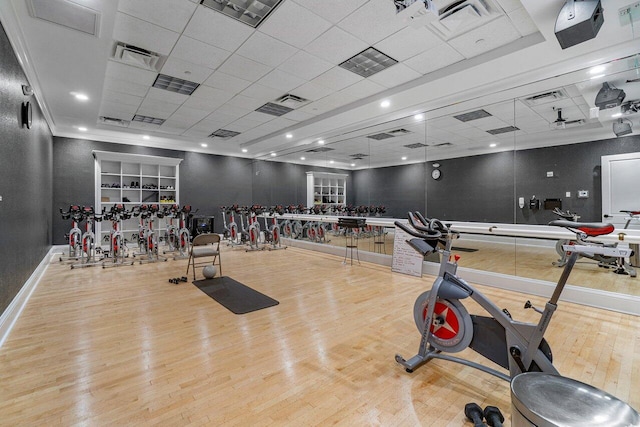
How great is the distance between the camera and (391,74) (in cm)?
453

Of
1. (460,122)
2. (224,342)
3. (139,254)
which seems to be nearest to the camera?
(224,342)

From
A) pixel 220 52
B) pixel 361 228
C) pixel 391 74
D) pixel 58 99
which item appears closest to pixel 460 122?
pixel 391 74

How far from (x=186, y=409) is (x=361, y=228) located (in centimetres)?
511

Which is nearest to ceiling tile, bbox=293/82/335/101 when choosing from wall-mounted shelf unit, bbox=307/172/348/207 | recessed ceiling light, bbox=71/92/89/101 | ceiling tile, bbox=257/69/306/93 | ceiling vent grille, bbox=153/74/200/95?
ceiling tile, bbox=257/69/306/93

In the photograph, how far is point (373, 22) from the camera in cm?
329

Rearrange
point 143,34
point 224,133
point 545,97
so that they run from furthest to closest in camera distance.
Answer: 1. point 224,133
2. point 545,97
3. point 143,34

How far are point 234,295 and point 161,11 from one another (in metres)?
3.46

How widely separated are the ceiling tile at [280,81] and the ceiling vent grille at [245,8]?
1.22 metres

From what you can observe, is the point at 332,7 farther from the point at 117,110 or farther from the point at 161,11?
the point at 117,110

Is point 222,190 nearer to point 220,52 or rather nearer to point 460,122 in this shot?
point 220,52

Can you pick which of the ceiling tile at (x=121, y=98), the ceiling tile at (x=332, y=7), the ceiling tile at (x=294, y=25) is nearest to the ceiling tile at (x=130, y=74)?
the ceiling tile at (x=121, y=98)

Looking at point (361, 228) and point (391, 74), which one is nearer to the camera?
point (391, 74)

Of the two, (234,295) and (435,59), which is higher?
(435,59)

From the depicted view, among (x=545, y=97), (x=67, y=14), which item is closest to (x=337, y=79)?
(x=545, y=97)
